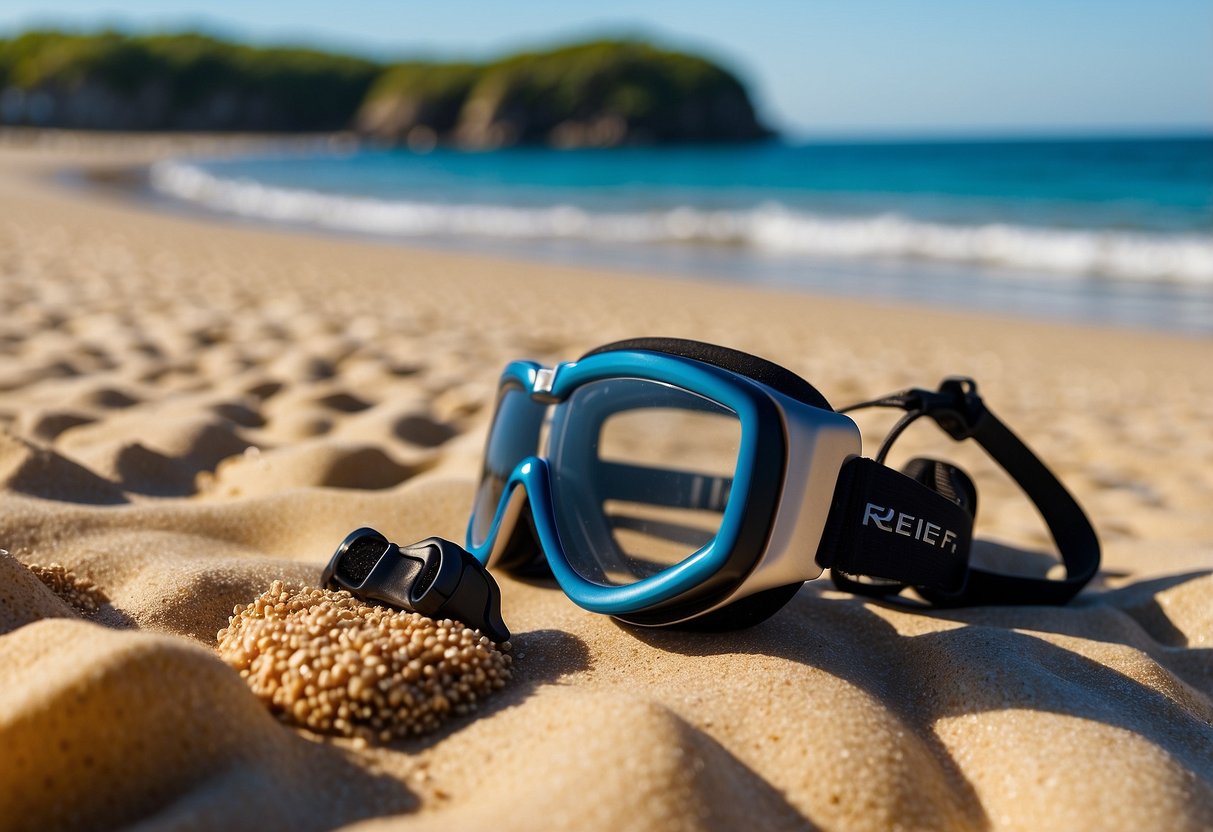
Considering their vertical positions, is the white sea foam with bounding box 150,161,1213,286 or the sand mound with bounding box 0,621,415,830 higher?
the sand mound with bounding box 0,621,415,830

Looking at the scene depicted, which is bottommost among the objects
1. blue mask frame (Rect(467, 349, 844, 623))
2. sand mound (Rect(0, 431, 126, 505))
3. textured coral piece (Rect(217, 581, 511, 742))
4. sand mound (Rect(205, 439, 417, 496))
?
sand mound (Rect(205, 439, 417, 496))

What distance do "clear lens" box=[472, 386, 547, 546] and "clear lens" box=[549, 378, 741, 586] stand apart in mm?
138

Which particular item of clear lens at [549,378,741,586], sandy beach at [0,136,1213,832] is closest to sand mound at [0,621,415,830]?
sandy beach at [0,136,1213,832]

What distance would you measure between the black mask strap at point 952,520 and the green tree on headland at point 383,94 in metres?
79.7

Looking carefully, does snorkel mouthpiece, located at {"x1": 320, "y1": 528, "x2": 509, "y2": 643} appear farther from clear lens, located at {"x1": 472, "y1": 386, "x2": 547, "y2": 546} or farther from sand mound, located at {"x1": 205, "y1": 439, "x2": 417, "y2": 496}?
sand mound, located at {"x1": 205, "y1": 439, "x2": 417, "y2": 496}

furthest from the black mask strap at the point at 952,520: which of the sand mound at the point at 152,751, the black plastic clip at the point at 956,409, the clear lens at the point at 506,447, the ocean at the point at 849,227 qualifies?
the ocean at the point at 849,227

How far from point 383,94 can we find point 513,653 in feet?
302

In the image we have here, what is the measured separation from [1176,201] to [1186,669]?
803 inches

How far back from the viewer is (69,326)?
4.59 metres

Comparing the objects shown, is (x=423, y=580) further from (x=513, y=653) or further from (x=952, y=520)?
(x=952, y=520)

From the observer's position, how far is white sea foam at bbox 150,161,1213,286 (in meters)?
12.0

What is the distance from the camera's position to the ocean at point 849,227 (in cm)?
996

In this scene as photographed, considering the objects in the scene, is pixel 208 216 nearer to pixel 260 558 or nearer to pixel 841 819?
pixel 260 558

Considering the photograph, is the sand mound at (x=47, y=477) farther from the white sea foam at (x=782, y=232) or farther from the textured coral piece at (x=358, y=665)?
the white sea foam at (x=782, y=232)
